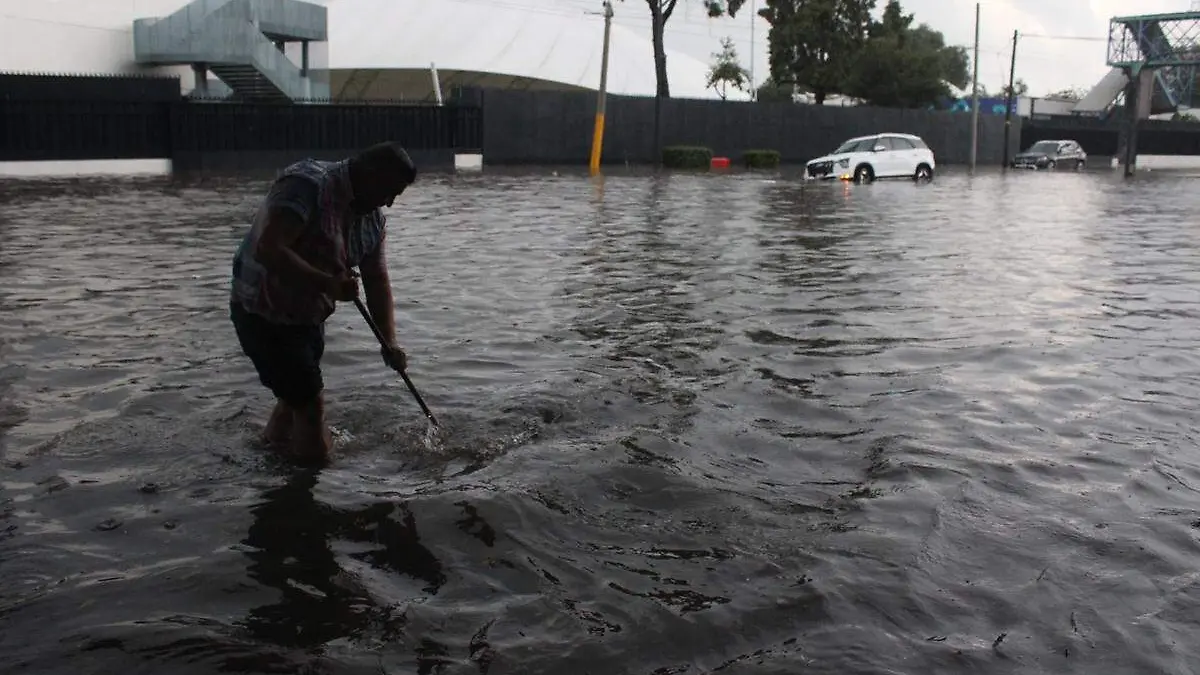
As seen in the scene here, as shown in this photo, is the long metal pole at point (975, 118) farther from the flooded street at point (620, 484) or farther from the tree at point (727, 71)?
the flooded street at point (620, 484)

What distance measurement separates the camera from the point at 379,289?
16.8ft

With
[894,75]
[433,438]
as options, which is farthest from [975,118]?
[433,438]

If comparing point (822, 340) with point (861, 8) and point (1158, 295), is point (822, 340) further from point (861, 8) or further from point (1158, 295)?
point (861, 8)

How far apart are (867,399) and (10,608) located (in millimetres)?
4320

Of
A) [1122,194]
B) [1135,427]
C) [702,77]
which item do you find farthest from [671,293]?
[702,77]

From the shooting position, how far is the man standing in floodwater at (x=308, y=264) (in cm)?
440

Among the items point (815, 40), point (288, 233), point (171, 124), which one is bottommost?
point (288, 233)

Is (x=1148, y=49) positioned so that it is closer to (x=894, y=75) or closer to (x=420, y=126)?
(x=894, y=75)

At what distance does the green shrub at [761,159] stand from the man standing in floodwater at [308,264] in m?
39.0

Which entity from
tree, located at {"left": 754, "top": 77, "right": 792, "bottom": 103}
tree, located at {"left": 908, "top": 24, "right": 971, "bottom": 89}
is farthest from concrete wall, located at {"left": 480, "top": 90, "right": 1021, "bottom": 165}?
tree, located at {"left": 908, "top": 24, "right": 971, "bottom": 89}

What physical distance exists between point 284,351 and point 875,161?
29513 mm

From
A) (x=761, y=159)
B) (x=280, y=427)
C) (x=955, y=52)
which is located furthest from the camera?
(x=955, y=52)

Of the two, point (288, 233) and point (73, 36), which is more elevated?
point (73, 36)

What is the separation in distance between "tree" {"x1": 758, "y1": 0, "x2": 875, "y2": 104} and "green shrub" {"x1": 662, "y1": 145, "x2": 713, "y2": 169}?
1822 cm
